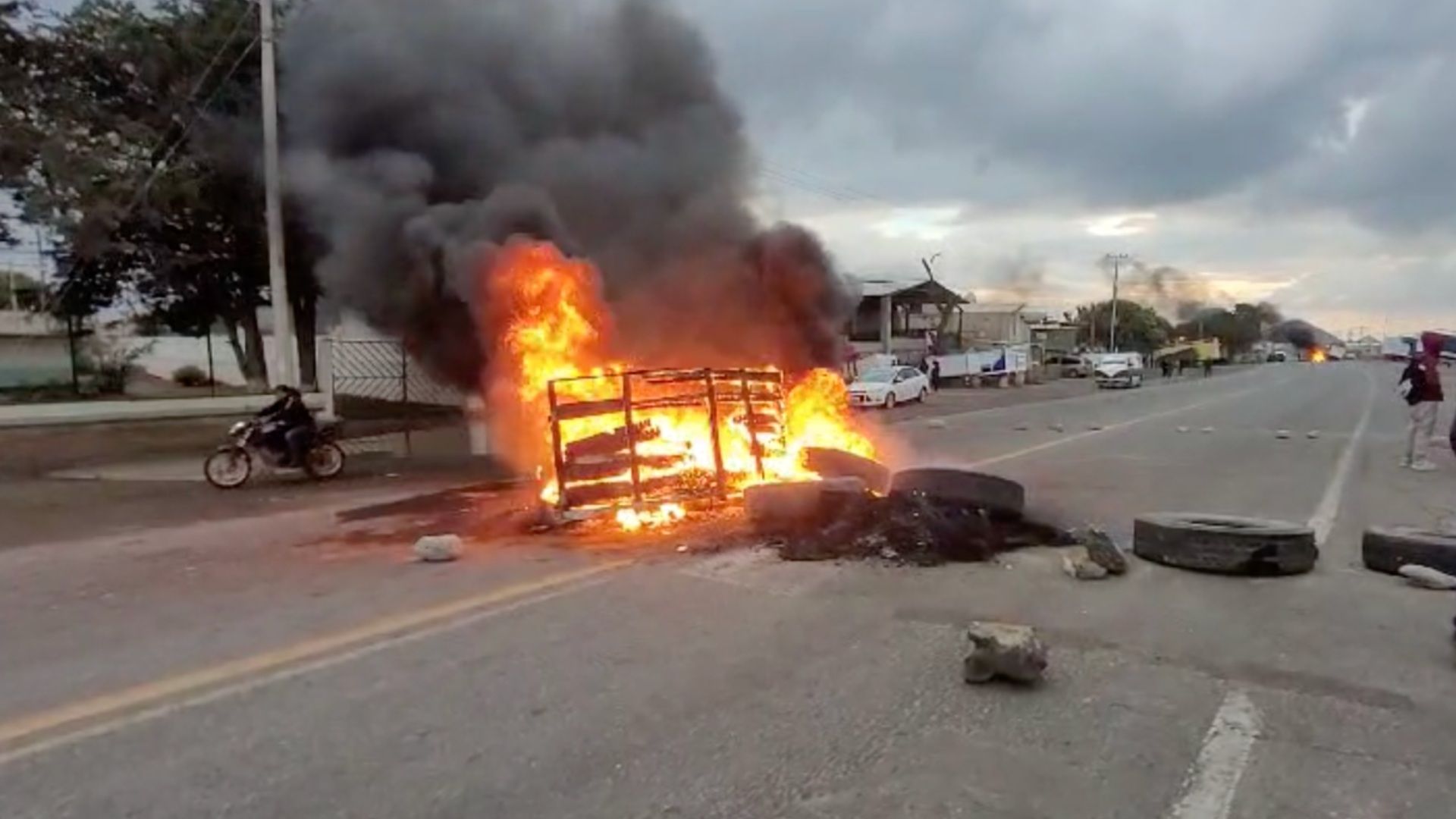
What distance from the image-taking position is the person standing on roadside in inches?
541

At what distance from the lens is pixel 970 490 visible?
8672mm

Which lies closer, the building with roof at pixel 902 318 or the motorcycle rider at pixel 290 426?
the motorcycle rider at pixel 290 426

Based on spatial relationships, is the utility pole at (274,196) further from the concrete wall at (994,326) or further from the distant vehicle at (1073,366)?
the concrete wall at (994,326)

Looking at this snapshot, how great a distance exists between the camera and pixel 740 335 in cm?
1500

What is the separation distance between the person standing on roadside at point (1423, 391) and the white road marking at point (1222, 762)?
11479mm

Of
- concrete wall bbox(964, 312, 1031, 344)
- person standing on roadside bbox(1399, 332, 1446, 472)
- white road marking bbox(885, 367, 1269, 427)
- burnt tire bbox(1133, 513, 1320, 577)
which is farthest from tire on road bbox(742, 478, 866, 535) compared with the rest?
concrete wall bbox(964, 312, 1031, 344)

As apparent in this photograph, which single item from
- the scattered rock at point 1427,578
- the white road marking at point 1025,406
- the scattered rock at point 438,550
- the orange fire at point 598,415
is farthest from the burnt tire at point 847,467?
the white road marking at point 1025,406

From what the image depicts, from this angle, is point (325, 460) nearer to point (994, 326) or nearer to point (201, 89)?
point (201, 89)

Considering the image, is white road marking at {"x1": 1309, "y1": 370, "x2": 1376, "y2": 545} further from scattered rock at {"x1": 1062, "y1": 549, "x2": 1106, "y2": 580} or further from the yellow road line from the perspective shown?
the yellow road line

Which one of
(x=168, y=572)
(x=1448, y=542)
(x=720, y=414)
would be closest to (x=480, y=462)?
(x=720, y=414)

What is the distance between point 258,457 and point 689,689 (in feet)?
34.1

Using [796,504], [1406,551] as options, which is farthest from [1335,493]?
[796,504]

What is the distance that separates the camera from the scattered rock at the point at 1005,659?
4.68m

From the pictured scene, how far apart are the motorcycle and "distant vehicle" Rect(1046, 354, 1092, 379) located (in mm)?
53064
